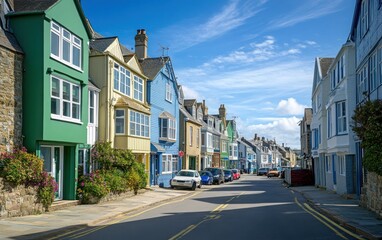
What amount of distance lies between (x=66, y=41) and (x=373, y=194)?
48.7ft

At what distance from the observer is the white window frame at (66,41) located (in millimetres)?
18266

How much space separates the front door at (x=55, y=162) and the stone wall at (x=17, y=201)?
2.83m

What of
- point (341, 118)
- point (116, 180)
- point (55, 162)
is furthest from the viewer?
point (341, 118)

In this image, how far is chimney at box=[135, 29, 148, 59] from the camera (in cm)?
3959

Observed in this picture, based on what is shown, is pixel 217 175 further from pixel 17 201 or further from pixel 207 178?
pixel 17 201

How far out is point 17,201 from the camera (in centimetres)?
1560

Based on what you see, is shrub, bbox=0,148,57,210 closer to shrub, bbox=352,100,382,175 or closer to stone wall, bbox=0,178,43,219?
stone wall, bbox=0,178,43,219

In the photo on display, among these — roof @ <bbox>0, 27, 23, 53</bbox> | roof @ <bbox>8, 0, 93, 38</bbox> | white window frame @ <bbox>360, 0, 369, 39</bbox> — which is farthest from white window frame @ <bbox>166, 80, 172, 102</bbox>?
roof @ <bbox>0, 27, 23, 53</bbox>

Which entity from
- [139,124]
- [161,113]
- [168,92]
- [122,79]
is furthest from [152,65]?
[139,124]

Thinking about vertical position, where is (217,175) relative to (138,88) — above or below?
below

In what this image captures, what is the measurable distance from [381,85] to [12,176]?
49.5ft

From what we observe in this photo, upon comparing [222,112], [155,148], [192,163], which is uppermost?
[222,112]

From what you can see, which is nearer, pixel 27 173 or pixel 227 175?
pixel 27 173

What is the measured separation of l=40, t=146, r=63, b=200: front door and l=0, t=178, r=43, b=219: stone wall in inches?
111
